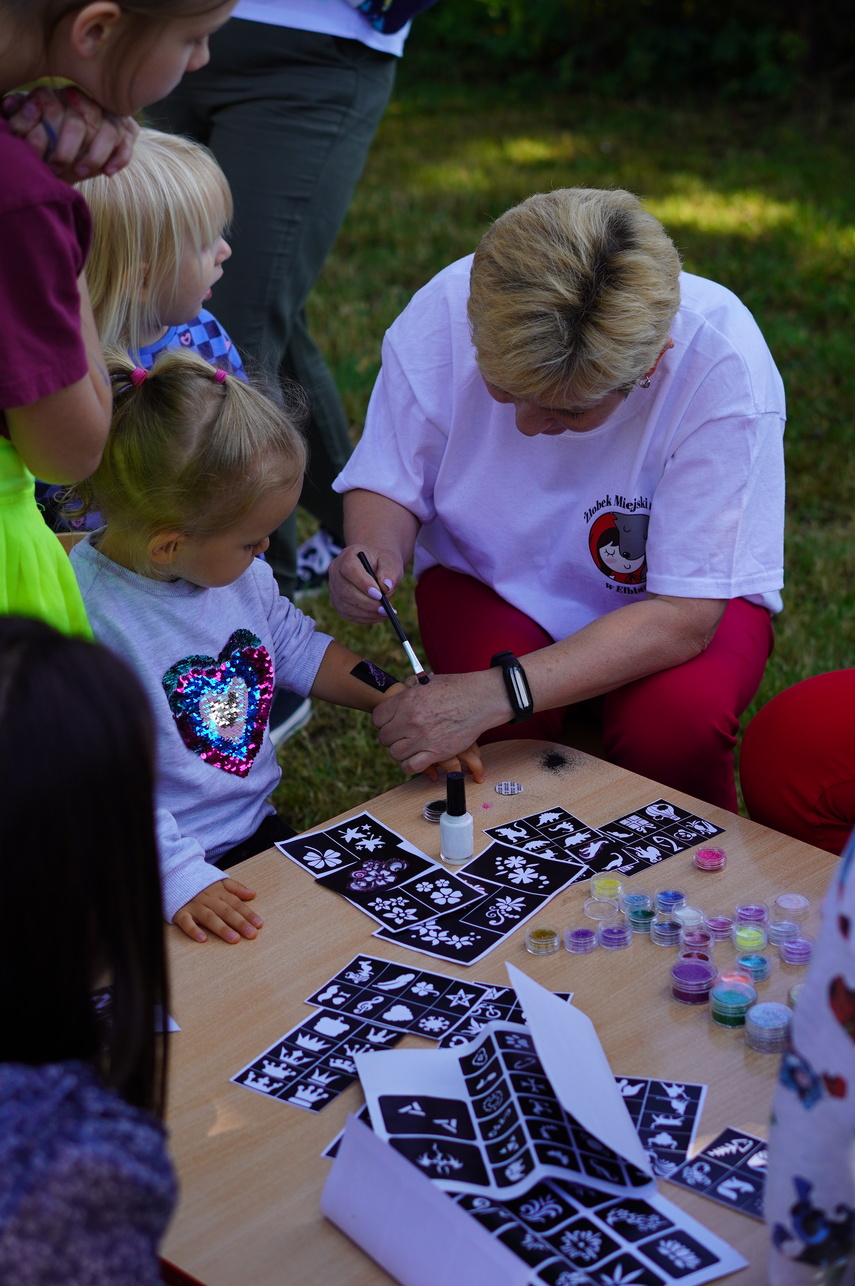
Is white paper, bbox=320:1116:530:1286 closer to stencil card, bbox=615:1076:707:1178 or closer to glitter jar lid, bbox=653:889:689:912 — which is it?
stencil card, bbox=615:1076:707:1178

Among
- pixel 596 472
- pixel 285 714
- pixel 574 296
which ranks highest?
pixel 574 296

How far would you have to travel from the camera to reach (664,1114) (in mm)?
1269

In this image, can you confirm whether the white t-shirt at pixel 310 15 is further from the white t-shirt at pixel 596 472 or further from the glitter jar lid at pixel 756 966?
the glitter jar lid at pixel 756 966

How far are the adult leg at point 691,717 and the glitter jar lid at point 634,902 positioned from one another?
49 centimetres

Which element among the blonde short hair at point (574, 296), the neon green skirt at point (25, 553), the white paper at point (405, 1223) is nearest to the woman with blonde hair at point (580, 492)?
the blonde short hair at point (574, 296)

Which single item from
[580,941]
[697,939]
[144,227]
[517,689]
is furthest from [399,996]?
[144,227]

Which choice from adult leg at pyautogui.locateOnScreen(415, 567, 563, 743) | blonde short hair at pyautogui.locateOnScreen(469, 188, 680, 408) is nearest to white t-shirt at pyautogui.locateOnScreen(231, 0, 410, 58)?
blonde short hair at pyautogui.locateOnScreen(469, 188, 680, 408)

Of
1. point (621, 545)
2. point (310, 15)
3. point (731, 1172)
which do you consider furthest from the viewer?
point (310, 15)

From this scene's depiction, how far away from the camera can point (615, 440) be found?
2047mm

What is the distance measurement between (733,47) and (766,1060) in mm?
7983

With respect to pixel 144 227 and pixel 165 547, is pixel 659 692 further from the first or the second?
pixel 144 227

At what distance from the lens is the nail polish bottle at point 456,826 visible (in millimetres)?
1673

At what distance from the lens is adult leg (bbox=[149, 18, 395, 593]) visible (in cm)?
260

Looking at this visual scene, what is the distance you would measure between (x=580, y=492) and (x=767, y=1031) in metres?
0.99
